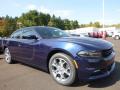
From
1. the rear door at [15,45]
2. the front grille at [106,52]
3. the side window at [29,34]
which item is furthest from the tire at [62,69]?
the rear door at [15,45]

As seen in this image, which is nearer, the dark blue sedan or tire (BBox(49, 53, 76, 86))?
the dark blue sedan

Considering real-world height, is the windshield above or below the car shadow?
above

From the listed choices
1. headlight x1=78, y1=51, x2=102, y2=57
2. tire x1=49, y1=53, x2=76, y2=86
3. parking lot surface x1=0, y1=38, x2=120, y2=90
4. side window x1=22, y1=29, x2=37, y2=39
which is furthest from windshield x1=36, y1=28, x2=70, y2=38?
headlight x1=78, y1=51, x2=102, y2=57

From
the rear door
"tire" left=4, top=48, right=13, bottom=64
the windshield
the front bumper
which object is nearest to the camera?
the front bumper

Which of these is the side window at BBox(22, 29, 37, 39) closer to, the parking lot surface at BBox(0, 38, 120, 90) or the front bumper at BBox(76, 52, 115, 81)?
the parking lot surface at BBox(0, 38, 120, 90)

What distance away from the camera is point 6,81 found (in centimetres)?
557

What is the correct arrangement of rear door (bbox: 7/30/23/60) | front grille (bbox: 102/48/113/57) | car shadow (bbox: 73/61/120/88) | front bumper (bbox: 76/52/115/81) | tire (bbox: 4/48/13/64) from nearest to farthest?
front bumper (bbox: 76/52/115/81)
front grille (bbox: 102/48/113/57)
car shadow (bbox: 73/61/120/88)
rear door (bbox: 7/30/23/60)
tire (bbox: 4/48/13/64)

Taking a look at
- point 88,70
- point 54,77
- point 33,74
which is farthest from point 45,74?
point 88,70

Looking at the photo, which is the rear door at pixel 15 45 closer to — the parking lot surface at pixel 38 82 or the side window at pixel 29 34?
the side window at pixel 29 34

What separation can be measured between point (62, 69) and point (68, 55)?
1.36 feet

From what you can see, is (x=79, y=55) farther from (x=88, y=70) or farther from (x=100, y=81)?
(x=100, y=81)

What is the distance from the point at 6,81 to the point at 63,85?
157 cm

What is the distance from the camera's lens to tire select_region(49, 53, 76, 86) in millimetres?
4781

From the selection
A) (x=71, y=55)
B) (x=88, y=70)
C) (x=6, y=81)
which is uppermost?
(x=71, y=55)
